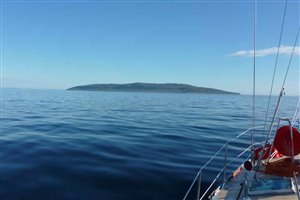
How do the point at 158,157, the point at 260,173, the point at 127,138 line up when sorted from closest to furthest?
the point at 260,173 < the point at 158,157 < the point at 127,138

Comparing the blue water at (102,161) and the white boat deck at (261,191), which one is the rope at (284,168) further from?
the blue water at (102,161)

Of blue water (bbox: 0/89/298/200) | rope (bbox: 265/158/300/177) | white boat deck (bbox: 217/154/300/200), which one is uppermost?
rope (bbox: 265/158/300/177)

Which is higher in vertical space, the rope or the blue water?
the rope

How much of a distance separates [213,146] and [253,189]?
10.4 metres

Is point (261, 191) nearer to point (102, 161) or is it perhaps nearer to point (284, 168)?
point (284, 168)

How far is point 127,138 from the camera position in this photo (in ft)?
65.1

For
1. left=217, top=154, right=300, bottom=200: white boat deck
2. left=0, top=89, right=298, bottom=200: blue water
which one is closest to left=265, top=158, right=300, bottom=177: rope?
left=217, top=154, right=300, bottom=200: white boat deck

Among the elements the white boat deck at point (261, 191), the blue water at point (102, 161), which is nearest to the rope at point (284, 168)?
the white boat deck at point (261, 191)

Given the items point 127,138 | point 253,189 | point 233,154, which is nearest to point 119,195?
point 253,189

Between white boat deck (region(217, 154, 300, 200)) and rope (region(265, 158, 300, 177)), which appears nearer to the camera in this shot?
white boat deck (region(217, 154, 300, 200))

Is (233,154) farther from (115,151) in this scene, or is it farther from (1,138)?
(1,138)

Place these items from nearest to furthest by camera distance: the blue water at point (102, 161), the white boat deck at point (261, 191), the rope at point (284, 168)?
the white boat deck at point (261, 191) → the rope at point (284, 168) → the blue water at point (102, 161)

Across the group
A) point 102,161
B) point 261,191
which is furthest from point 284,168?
point 102,161

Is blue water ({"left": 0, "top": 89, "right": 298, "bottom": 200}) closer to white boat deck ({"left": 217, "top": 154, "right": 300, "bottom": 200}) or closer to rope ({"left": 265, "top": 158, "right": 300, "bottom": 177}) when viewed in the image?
white boat deck ({"left": 217, "top": 154, "right": 300, "bottom": 200})
